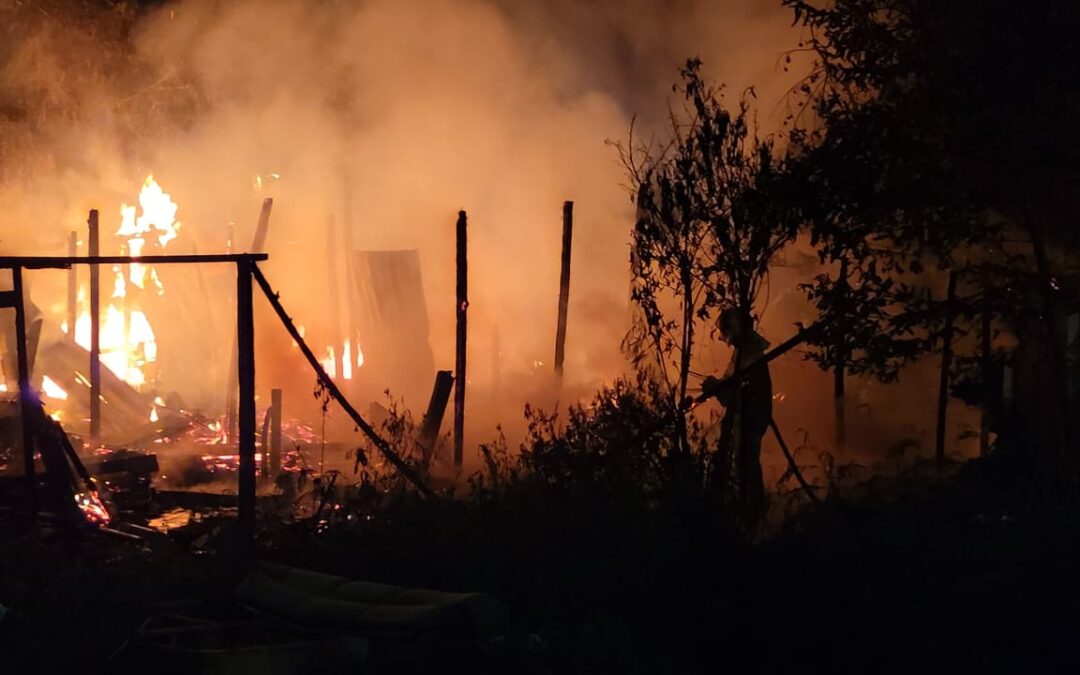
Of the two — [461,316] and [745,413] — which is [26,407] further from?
[745,413]

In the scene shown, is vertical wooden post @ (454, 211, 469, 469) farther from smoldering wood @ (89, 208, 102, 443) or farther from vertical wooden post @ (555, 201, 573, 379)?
smoldering wood @ (89, 208, 102, 443)

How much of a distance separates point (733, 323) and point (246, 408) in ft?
11.3

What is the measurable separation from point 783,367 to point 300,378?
808cm

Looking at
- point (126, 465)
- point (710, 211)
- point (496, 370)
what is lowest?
point (126, 465)

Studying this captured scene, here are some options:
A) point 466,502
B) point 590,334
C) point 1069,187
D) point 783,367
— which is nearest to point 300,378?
point 590,334

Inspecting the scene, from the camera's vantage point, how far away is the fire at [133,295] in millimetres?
17672

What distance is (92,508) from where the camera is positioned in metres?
8.67

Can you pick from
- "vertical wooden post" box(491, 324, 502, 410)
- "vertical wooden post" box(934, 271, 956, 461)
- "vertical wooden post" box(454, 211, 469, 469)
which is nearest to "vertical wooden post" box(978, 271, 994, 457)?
"vertical wooden post" box(934, 271, 956, 461)

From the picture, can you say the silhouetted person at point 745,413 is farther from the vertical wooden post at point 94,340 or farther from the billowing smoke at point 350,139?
the billowing smoke at point 350,139

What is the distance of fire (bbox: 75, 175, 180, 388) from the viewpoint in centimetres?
1767

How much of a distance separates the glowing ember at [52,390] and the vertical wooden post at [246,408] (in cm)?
913

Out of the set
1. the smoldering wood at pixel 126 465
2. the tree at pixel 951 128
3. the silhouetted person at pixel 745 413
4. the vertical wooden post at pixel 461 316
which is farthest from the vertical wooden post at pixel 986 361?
the smoldering wood at pixel 126 465

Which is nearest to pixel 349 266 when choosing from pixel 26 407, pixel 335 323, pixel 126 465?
pixel 335 323

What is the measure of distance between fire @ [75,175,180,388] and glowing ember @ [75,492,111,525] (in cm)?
864
